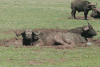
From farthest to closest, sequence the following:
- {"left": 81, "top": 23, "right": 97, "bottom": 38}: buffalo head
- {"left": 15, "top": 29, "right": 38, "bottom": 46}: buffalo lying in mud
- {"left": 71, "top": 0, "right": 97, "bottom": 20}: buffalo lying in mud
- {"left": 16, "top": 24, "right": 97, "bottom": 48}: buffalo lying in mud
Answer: {"left": 71, "top": 0, "right": 97, "bottom": 20}: buffalo lying in mud < {"left": 81, "top": 23, "right": 97, "bottom": 38}: buffalo head < {"left": 16, "top": 24, "right": 97, "bottom": 48}: buffalo lying in mud < {"left": 15, "top": 29, "right": 38, "bottom": 46}: buffalo lying in mud

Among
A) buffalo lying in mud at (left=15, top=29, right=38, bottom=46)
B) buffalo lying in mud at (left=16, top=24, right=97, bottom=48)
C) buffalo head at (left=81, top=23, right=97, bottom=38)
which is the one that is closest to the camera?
buffalo lying in mud at (left=15, top=29, right=38, bottom=46)

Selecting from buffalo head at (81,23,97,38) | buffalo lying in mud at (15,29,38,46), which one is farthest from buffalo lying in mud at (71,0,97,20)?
buffalo lying in mud at (15,29,38,46)

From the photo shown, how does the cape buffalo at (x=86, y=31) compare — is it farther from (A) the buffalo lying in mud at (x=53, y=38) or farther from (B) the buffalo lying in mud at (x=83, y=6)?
(B) the buffalo lying in mud at (x=83, y=6)

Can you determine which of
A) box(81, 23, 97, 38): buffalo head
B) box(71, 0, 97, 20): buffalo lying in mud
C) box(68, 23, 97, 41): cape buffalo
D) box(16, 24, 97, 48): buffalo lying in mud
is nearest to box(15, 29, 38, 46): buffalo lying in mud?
box(16, 24, 97, 48): buffalo lying in mud

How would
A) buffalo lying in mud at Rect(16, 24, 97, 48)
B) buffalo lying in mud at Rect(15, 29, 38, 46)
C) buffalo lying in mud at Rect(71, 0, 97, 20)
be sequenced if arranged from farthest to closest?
buffalo lying in mud at Rect(71, 0, 97, 20) < buffalo lying in mud at Rect(16, 24, 97, 48) < buffalo lying in mud at Rect(15, 29, 38, 46)

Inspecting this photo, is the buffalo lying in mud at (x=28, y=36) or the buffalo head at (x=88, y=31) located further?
the buffalo head at (x=88, y=31)

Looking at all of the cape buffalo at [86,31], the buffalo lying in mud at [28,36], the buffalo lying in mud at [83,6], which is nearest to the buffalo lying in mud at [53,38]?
the buffalo lying in mud at [28,36]

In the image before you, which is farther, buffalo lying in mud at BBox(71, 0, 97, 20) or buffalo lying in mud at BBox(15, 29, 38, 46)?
buffalo lying in mud at BBox(71, 0, 97, 20)

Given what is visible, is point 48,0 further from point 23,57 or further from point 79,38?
point 23,57

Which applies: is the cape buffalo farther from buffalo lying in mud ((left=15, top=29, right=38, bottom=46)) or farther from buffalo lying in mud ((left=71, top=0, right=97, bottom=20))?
buffalo lying in mud ((left=71, top=0, right=97, bottom=20))

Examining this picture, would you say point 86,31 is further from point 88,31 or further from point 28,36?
point 28,36

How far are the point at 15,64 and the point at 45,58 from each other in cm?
115

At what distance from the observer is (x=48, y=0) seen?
34.3m

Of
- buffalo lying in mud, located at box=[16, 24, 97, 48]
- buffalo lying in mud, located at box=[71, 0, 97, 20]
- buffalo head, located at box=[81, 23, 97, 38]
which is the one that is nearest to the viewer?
buffalo lying in mud, located at box=[16, 24, 97, 48]
